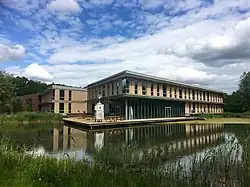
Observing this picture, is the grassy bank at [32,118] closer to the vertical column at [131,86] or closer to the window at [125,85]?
the window at [125,85]

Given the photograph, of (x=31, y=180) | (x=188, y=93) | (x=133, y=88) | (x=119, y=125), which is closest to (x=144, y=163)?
(x=31, y=180)

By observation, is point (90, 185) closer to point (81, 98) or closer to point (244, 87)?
point (81, 98)

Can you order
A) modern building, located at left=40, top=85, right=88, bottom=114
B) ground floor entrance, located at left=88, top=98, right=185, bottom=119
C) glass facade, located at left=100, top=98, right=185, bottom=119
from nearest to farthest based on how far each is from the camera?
ground floor entrance, located at left=88, top=98, right=185, bottom=119 → glass facade, located at left=100, top=98, right=185, bottom=119 → modern building, located at left=40, top=85, right=88, bottom=114

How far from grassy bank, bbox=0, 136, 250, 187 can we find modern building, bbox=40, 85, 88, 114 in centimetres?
3084

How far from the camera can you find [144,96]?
27625mm

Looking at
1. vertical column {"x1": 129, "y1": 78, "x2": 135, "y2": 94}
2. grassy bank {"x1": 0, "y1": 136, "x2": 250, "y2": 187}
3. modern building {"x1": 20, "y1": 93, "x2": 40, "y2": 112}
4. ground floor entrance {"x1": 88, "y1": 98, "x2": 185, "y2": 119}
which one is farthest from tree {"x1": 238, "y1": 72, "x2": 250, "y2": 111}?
grassy bank {"x1": 0, "y1": 136, "x2": 250, "y2": 187}

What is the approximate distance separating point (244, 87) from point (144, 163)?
4806 centimetres

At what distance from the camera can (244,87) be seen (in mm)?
47188

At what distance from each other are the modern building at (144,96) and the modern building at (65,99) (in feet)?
4.47

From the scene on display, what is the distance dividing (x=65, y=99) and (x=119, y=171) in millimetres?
33382

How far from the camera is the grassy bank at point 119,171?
14.0 ft

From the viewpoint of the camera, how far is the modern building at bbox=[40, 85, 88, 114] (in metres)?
35.7

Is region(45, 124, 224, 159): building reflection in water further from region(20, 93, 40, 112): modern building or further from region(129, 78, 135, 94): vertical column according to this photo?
region(20, 93, 40, 112): modern building

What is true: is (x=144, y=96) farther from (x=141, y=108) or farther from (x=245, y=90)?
(x=245, y=90)
